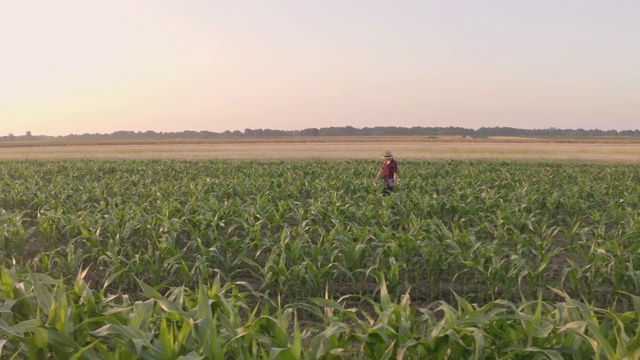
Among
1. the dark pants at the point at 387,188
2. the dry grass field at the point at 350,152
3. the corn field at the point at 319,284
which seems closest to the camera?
the corn field at the point at 319,284

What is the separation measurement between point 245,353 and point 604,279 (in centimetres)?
517

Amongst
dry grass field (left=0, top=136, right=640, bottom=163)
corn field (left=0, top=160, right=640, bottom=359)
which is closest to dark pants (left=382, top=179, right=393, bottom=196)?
corn field (left=0, top=160, right=640, bottom=359)

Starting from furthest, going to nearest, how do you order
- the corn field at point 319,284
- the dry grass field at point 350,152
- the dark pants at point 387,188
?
the dry grass field at point 350,152 → the dark pants at point 387,188 → the corn field at point 319,284

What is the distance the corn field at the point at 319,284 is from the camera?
2.73 m

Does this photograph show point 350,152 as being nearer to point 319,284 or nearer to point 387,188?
point 387,188

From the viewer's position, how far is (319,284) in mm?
5820

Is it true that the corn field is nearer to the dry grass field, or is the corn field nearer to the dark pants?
the dark pants

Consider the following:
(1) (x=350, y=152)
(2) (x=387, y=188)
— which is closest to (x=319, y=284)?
(2) (x=387, y=188)

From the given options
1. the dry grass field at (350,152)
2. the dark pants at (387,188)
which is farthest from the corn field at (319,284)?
the dry grass field at (350,152)

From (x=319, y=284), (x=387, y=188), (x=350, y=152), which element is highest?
(x=350, y=152)

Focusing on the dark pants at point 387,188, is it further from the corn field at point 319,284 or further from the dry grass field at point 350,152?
the dry grass field at point 350,152

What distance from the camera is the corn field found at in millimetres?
2730

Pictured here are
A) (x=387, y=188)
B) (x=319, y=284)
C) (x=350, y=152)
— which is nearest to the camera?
(x=319, y=284)

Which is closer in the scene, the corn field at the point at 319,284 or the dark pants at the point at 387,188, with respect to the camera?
the corn field at the point at 319,284
